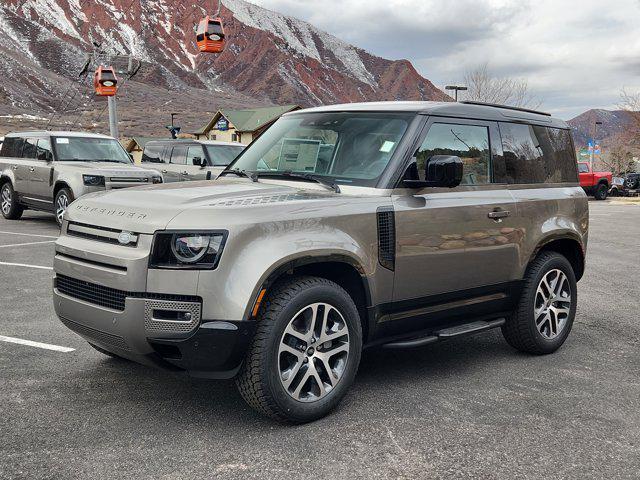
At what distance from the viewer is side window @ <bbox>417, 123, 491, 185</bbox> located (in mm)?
4867

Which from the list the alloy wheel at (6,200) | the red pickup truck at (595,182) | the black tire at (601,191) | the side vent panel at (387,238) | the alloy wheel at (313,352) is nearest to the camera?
the alloy wheel at (313,352)

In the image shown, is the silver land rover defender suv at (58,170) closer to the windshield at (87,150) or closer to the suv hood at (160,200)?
the windshield at (87,150)

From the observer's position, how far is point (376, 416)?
13.8 ft

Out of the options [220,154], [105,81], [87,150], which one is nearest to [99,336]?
[87,150]

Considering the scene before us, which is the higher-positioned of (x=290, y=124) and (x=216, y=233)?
(x=290, y=124)

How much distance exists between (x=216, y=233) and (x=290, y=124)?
1.88 m

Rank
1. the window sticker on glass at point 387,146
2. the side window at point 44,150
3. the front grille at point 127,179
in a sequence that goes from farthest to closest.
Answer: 1. the side window at point 44,150
2. the front grille at point 127,179
3. the window sticker on glass at point 387,146

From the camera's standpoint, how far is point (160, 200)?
4.07 meters

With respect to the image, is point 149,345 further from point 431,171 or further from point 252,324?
point 431,171

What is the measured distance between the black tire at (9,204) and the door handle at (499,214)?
41.8 feet

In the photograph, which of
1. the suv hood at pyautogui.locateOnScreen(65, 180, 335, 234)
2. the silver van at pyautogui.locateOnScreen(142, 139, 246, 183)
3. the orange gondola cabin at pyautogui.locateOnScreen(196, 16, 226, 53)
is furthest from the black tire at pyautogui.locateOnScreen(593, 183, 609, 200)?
the suv hood at pyautogui.locateOnScreen(65, 180, 335, 234)

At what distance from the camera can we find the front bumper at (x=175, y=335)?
3.71m

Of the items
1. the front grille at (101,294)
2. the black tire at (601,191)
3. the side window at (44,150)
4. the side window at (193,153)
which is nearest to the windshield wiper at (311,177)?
the front grille at (101,294)

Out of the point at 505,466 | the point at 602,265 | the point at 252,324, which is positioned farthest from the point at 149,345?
the point at 602,265
